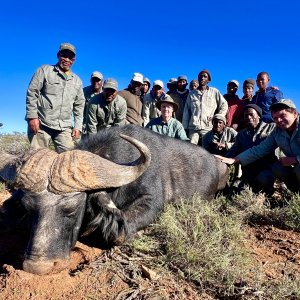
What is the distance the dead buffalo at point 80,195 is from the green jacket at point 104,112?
2701 millimetres

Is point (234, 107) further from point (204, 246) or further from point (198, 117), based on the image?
point (204, 246)

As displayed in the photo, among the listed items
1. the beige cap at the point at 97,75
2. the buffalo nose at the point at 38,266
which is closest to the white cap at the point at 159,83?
the beige cap at the point at 97,75

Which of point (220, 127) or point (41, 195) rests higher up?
point (220, 127)

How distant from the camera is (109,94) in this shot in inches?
283

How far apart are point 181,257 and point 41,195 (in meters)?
1.41

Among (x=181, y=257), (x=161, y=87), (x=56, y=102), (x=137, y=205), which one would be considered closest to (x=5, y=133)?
(x=161, y=87)

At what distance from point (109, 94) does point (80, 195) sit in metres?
4.26

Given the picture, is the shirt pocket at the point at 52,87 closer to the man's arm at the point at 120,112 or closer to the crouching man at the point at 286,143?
the man's arm at the point at 120,112

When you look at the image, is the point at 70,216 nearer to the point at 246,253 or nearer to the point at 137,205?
the point at 137,205

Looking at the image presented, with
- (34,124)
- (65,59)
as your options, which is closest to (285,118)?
(65,59)

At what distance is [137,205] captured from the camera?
13.6ft

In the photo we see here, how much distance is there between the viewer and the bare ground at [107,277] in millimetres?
2721

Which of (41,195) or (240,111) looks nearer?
(41,195)

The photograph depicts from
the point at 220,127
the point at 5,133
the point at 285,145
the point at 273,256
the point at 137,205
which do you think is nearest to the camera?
the point at 273,256
